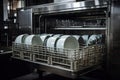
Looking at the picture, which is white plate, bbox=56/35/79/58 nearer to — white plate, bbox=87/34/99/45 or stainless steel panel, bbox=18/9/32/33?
white plate, bbox=87/34/99/45

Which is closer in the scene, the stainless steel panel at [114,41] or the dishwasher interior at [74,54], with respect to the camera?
the dishwasher interior at [74,54]

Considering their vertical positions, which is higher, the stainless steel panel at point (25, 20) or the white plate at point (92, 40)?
the stainless steel panel at point (25, 20)

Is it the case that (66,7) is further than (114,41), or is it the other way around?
(66,7)

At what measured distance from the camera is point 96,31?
1665 mm

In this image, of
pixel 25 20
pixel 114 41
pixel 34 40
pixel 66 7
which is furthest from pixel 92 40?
pixel 25 20

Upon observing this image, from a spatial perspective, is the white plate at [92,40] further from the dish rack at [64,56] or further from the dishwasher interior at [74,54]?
the dish rack at [64,56]

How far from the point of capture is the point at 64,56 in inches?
39.9

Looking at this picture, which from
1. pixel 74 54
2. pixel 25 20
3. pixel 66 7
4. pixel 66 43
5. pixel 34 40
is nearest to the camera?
pixel 74 54

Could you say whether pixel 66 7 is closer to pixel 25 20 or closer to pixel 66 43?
pixel 66 43

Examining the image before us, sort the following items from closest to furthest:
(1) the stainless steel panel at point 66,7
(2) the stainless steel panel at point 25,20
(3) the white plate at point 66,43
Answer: (3) the white plate at point 66,43 → (1) the stainless steel panel at point 66,7 → (2) the stainless steel panel at point 25,20

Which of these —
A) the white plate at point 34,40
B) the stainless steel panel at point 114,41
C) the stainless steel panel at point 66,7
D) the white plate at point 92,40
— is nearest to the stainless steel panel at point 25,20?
the stainless steel panel at point 66,7

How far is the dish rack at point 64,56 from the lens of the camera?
0.95 meters

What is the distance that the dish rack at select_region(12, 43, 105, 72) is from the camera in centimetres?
95

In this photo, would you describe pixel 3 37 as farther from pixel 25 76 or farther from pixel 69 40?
pixel 69 40
